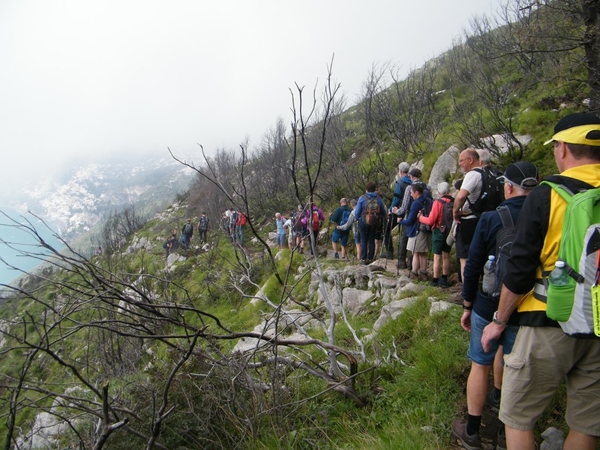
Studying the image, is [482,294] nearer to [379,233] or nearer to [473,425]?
[473,425]

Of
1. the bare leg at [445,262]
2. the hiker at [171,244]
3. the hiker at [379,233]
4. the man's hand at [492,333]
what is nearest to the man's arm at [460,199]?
the bare leg at [445,262]

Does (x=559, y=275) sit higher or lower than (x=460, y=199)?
higher

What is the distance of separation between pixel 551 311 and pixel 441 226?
354 centimetres

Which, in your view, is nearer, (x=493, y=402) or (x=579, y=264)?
(x=579, y=264)

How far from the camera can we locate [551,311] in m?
1.40

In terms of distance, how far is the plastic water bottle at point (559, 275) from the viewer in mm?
1372

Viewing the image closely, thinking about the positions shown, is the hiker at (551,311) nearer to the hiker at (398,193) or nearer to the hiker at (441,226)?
the hiker at (441,226)

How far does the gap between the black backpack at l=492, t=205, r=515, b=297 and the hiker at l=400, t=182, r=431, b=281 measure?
3331mm

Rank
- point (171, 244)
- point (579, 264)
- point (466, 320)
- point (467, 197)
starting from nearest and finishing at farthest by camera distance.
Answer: point (579, 264)
point (466, 320)
point (467, 197)
point (171, 244)

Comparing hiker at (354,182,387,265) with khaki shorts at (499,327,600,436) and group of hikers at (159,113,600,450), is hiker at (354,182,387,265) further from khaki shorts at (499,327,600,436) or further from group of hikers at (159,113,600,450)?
khaki shorts at (499,327,600,436)

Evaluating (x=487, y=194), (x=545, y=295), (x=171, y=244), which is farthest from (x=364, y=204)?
(x=171, y=244)

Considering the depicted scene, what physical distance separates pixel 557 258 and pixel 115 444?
139 inches

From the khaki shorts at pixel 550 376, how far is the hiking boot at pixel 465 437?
1.95 ft

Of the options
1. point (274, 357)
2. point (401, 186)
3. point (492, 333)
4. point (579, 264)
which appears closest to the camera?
point (579, 264)
